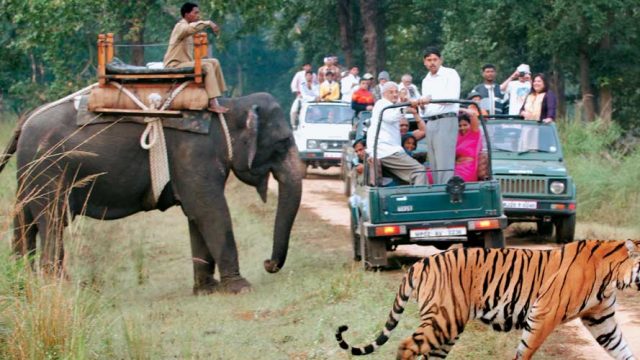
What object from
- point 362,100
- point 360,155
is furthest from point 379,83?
point 360,155

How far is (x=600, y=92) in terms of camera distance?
3350 cm

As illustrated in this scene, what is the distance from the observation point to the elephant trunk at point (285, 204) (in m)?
14.6

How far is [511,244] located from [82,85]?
60.5 feet

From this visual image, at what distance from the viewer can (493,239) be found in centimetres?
1427

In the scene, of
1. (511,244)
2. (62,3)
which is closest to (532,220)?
(511,244)

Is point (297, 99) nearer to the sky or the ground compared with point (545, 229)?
nearer to the sky

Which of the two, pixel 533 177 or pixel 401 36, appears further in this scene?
pixel 401 36

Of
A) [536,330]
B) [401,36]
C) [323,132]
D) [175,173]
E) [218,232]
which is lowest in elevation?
[323,132]

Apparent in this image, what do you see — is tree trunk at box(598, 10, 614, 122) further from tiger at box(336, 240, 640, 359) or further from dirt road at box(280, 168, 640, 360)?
tiger at box(336, 240, 640, 359)

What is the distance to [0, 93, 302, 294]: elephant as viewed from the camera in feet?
47.3

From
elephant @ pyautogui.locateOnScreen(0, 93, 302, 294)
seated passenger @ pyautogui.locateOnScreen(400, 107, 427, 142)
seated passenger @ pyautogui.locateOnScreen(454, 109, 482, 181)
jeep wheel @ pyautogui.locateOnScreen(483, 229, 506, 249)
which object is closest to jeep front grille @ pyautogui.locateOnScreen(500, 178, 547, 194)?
seated passenger @ pyautogui.locateOnScreen(400, 107, 427, 142)

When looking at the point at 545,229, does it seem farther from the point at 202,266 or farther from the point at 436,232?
the point at 202,266

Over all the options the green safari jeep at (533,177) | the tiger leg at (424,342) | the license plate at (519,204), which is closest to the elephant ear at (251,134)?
the green safari jeep at (533,177)

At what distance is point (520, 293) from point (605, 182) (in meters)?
12.3
